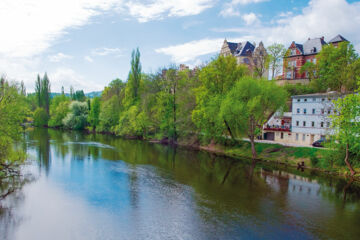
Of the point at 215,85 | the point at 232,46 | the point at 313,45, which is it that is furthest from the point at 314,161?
the point at 232,46

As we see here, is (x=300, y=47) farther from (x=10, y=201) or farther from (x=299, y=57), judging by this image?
(x=10, y=201)

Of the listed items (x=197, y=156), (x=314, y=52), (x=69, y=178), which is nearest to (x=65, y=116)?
(x=197, y=156)

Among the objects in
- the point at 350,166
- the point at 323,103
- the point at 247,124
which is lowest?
the point at 350,166

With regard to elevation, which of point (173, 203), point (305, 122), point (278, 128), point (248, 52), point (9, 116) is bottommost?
point (173, 203)

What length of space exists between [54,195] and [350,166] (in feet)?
91.7

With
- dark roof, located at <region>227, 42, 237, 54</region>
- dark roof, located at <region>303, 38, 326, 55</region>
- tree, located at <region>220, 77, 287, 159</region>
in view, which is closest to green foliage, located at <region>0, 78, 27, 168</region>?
tree, located at <region>220, 77, 287, 159</region>

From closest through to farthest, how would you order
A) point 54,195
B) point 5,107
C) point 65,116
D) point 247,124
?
point 54,195, point 5,107, point 247,124, point 65,116

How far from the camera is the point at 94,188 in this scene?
22469mm

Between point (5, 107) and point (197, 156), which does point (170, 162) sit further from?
point (5, 107)

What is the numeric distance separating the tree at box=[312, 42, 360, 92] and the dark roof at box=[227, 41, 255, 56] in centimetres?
2098

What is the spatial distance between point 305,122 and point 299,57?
71.2 ft

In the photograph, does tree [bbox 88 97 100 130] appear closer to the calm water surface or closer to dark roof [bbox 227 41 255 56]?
dark roof [bbox 227 41 255 56]

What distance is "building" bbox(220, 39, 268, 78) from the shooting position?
61.8m

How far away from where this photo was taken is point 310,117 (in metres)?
39.9
